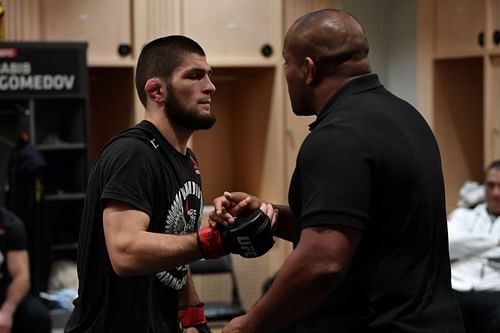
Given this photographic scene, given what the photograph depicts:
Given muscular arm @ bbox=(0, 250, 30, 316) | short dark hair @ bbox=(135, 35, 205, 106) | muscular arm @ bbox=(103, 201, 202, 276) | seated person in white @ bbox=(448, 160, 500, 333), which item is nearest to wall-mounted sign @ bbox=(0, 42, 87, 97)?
muscular arm @ bbox=(0, 250, 30, 316)

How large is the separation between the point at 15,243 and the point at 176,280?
2375mm

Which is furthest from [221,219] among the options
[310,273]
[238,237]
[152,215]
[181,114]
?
[310,273]

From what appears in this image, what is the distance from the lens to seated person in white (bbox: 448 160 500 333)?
472 centimetres

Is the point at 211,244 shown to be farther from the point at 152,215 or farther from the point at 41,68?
the point at 41,68

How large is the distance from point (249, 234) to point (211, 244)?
0.10 metres

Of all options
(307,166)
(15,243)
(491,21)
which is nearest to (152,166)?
(307,166)

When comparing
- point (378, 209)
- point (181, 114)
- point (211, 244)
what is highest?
point (181, 114)

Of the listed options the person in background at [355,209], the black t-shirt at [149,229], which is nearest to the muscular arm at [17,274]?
the black t-shirt at [149,229]

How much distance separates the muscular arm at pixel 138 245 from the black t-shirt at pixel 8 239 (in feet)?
8.31

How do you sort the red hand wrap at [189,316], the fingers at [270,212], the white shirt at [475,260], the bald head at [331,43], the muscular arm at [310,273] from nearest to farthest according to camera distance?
1. the muscular arm at [310,273]
2. the bald head at [331,43]
3. the fingers at [270,212]
4. the red hand wrap at [189,316]
5. the white shirt at [475,260]

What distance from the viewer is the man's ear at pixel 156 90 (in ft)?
9.09

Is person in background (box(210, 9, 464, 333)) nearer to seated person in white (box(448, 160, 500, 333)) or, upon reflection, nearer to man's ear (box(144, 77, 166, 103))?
man's ear (box(144, 77, 166, 103))

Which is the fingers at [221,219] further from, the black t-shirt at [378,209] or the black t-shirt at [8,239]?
the black t-shirt at [8,239]

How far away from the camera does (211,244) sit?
246cm
